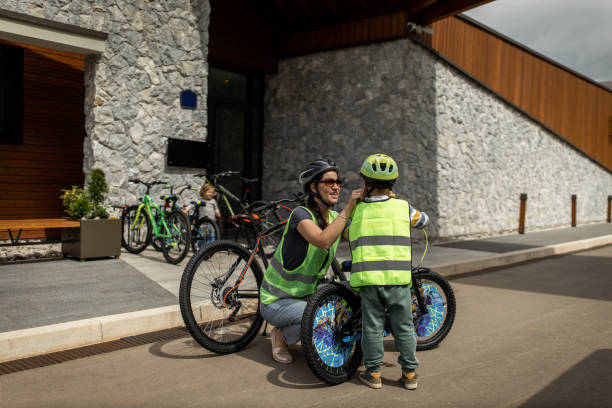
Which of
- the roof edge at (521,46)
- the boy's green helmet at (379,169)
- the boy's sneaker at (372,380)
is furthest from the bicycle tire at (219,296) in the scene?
the roof edge at (521,46)

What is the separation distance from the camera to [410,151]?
10117 mm

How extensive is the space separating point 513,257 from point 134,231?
21.9 ft

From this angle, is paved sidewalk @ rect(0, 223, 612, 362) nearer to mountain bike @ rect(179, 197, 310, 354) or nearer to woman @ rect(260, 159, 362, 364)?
mountain bike @ rect(179, 197, 310, 354)

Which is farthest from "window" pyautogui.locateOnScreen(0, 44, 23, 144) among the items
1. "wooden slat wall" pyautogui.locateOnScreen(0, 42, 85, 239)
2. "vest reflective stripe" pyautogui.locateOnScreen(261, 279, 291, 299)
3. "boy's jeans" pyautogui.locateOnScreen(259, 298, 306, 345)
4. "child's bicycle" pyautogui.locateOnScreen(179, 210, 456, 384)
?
"boy's jeans" pyautogui.locateOnScreen(259, 298, 306, 345)

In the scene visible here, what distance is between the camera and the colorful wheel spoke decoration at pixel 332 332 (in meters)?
3.29

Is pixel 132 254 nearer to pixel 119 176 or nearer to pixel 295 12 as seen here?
pixel 119 176

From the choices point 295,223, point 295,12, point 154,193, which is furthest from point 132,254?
point 295,12

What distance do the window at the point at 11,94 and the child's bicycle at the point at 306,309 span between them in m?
6.41

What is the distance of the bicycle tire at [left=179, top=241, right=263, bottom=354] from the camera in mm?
3666

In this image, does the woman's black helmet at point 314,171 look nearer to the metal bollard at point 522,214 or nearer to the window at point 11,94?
the window at point 11,94

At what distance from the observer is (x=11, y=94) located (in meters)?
8.42

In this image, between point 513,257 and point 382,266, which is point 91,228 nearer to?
point 382,266

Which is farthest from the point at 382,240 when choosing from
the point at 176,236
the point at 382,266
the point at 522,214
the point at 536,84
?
the point at 536,84

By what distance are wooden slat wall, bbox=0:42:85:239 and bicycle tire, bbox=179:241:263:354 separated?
6326mm
